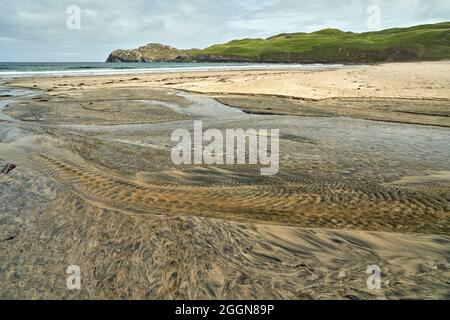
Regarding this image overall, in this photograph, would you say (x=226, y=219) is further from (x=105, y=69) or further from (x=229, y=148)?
(x=105, y=69)

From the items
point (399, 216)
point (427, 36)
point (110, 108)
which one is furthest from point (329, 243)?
point (427, 36)

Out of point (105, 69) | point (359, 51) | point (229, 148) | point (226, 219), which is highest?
point (359, 51)

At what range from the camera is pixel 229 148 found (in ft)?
24.7

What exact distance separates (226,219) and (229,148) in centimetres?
349

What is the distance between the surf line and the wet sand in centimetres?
29

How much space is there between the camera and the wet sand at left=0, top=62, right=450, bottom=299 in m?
3.00

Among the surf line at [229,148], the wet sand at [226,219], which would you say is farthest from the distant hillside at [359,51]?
the wet sand at [226,219]

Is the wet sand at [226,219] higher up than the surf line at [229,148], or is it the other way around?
the surf line at [229,148]

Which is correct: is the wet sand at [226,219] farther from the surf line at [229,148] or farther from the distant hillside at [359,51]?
the distant hillside at [359,51]

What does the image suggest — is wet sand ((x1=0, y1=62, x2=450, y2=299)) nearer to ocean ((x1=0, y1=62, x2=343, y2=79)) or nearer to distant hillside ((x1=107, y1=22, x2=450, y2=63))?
ocean ((x1=0, y1=62, x2=343, y2=79))

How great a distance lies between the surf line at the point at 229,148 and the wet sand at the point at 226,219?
29cm

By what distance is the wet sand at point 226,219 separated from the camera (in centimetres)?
300

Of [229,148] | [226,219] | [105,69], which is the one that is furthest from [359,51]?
[226,219]
